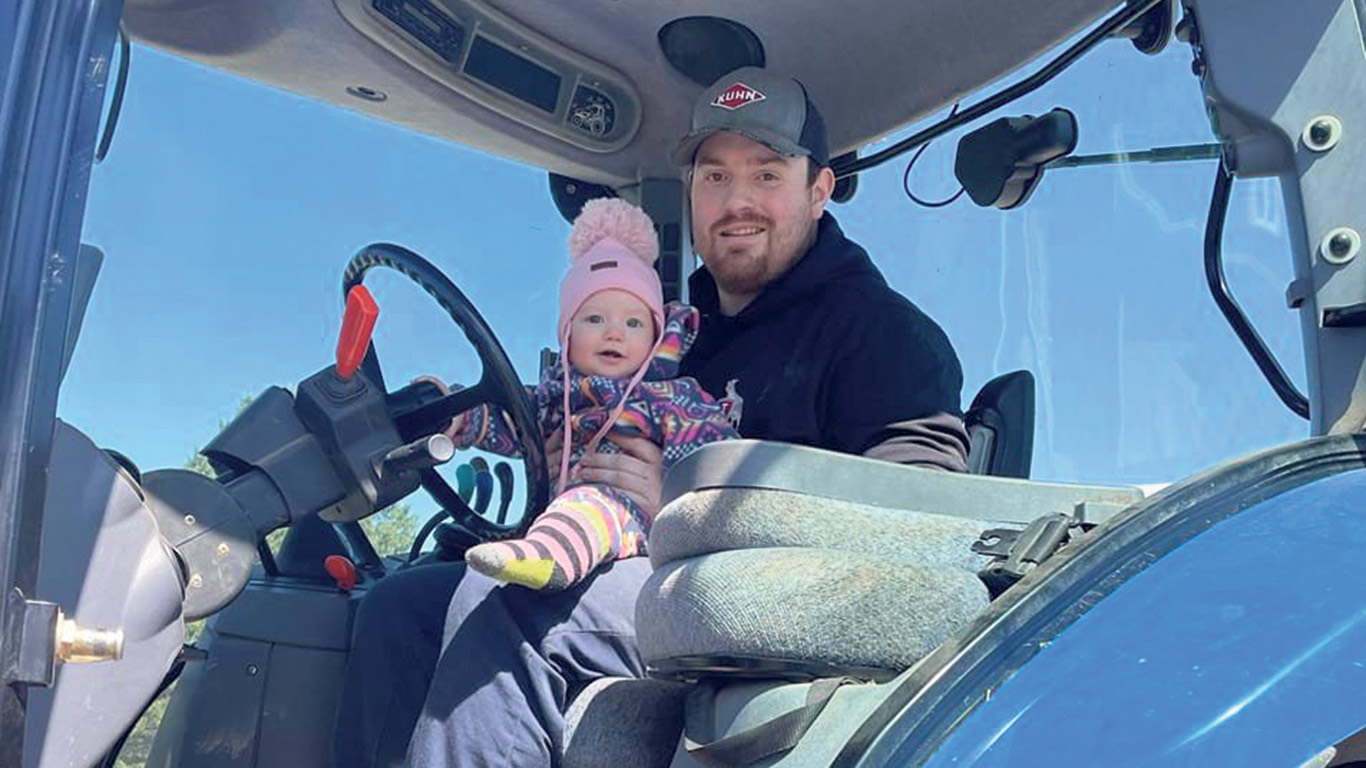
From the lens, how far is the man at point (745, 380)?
178 centimetres

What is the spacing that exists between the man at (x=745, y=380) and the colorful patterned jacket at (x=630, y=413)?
0.03m

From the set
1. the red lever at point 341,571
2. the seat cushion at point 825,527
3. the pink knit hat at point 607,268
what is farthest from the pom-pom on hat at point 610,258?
the seat cushion at point 825,527

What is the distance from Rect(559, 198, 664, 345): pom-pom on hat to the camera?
2.30 metres

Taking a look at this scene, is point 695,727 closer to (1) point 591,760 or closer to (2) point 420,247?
(1) point 591,760

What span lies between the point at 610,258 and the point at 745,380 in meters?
0.27

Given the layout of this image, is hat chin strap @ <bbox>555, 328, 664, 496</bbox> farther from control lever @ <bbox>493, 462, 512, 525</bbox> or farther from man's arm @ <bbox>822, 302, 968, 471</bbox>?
man's arm @ <bbox>822, 302, 968, 471</bbox>

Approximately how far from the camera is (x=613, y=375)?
2287 millimetres

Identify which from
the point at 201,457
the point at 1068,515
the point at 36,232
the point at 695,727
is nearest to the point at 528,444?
the point at 201,457

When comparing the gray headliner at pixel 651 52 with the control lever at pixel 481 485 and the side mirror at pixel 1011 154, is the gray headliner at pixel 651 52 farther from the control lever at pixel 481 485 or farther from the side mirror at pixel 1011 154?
the control lever at pixel 481 485

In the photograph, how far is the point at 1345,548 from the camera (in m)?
1.28

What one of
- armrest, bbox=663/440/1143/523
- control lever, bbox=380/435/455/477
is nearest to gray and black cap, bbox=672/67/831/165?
control lever, bbox=380/435/455/477

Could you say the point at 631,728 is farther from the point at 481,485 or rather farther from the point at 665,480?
the point at 481,485

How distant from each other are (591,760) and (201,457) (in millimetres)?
638

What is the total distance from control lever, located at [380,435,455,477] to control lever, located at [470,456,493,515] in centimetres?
24
